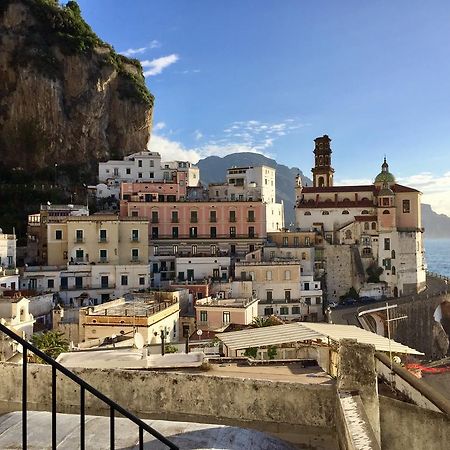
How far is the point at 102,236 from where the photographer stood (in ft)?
138

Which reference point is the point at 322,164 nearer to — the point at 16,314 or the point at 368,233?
the point at 368,233

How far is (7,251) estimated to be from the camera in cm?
3984

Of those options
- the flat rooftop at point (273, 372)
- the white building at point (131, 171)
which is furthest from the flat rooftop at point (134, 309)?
the white building at point (131, 171)

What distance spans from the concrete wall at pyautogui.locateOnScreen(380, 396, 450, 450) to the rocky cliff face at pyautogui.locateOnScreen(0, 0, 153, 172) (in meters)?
60.3

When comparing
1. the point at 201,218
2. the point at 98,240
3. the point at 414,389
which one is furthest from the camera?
the point at 201,218

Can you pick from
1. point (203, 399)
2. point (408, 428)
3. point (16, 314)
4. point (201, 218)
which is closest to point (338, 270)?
point (201, 218)

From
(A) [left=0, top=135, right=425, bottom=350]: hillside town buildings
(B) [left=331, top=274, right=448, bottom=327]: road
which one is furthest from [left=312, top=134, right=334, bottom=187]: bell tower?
(B) [left=331, top=274, right=448, bottom=327]: road

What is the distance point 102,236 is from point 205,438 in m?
38.0

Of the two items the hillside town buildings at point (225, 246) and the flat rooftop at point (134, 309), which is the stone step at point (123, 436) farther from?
the flat rooftop at point (134, 309)

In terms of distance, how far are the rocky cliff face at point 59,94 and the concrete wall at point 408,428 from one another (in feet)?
198

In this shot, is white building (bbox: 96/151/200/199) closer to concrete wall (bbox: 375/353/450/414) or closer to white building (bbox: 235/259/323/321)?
white building (bbox: 235/259/323/321)

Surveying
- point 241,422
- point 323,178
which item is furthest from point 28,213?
point 241,422

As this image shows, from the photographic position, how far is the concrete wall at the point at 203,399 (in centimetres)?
682

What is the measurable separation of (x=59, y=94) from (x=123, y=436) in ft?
205
